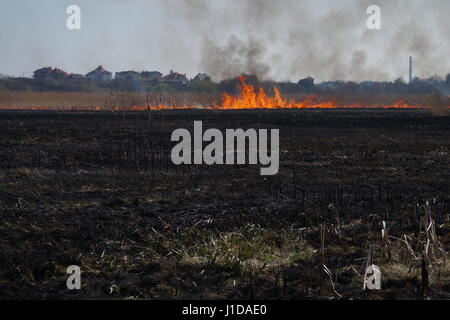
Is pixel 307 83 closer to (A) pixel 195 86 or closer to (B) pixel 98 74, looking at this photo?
(A) pixel 195 86

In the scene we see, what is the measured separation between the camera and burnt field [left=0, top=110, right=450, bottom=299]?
6520mm

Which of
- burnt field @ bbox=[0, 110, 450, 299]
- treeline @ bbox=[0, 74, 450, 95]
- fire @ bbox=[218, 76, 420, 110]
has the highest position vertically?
treeline @ bbox=[0, 74, 450, 95]

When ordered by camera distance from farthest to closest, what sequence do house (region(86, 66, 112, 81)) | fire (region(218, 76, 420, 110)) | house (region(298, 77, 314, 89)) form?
house (region(86, 66, 112, 81)), house (region(298, 77, 314, 89)), fire (region(218, 76, 420, 110))

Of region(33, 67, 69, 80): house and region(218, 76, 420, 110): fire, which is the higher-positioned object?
region(33, 67, 69, 80): house

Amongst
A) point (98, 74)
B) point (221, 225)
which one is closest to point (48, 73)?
point (98, 74)

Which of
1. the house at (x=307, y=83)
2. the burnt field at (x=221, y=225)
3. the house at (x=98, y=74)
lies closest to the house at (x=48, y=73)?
the house at (x=98, y=74)

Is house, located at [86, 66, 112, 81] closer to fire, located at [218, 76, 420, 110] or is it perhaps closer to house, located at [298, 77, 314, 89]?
house, located at [298, 77, 314, 89]

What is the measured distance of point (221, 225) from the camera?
9.44 meters

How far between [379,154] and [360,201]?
8.63 m

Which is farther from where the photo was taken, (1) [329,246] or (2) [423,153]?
(2) [423,153]

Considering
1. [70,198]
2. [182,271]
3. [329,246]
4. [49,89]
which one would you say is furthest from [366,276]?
[49,89]

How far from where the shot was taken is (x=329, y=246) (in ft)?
27.0

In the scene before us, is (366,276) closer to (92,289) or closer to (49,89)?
(92,289)

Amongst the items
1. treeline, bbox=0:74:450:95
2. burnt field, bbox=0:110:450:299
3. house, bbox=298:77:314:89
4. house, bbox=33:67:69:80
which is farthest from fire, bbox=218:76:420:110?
house, bbox=33:67:69:80
